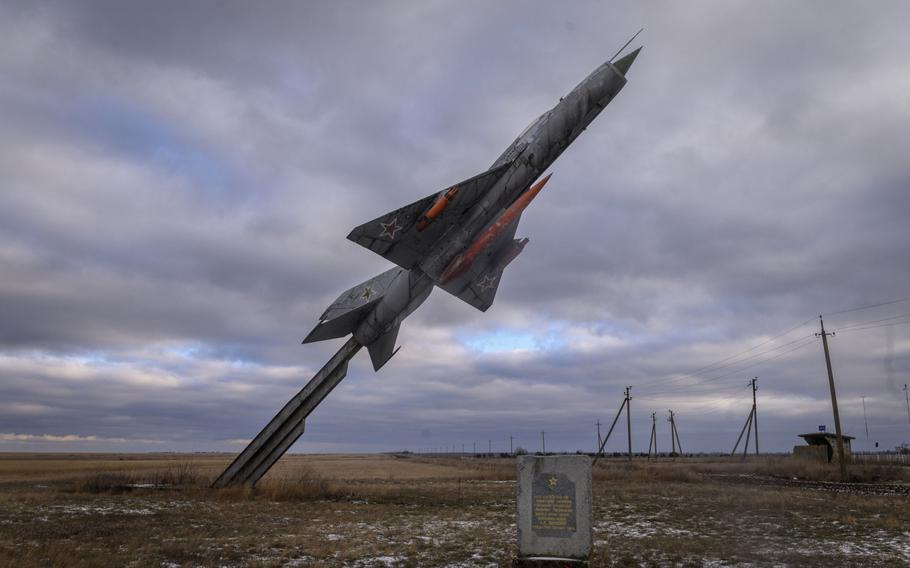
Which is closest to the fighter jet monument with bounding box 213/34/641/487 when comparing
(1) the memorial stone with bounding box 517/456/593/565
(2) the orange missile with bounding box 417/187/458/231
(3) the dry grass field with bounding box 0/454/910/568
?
(2) the orange missile with bounding box 417/187/458/231

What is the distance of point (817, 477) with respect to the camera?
34125 millimetres

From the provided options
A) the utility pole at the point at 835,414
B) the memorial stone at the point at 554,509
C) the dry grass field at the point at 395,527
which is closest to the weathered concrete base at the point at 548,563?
the memorial stone at the point at 554,509

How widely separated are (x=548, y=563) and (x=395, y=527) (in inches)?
236

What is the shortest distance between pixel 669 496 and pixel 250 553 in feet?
53.0

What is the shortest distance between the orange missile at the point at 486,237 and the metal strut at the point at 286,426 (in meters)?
4.61

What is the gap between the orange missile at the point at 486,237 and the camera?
2084cm

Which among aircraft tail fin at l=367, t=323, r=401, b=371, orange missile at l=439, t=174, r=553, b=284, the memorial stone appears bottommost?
the memorial stone

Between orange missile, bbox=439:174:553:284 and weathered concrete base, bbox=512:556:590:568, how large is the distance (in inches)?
483

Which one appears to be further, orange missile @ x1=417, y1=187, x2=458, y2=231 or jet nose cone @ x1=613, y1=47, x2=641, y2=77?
jet nose cone @ x1=613, y1=47, x2=641, y2=77

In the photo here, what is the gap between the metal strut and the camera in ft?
73.0

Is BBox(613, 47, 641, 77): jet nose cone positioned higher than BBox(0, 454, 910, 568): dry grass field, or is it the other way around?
BBox(613, 47, 641, 77): jet nose cone

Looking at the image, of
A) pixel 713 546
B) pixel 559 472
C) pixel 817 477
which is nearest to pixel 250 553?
pixel 559 472

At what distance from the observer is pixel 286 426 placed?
2253 cm

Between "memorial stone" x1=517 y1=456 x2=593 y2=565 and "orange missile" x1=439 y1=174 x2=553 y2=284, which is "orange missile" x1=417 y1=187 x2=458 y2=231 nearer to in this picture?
"orange missile" x1=439 y1=174 x2=553 y2=284
